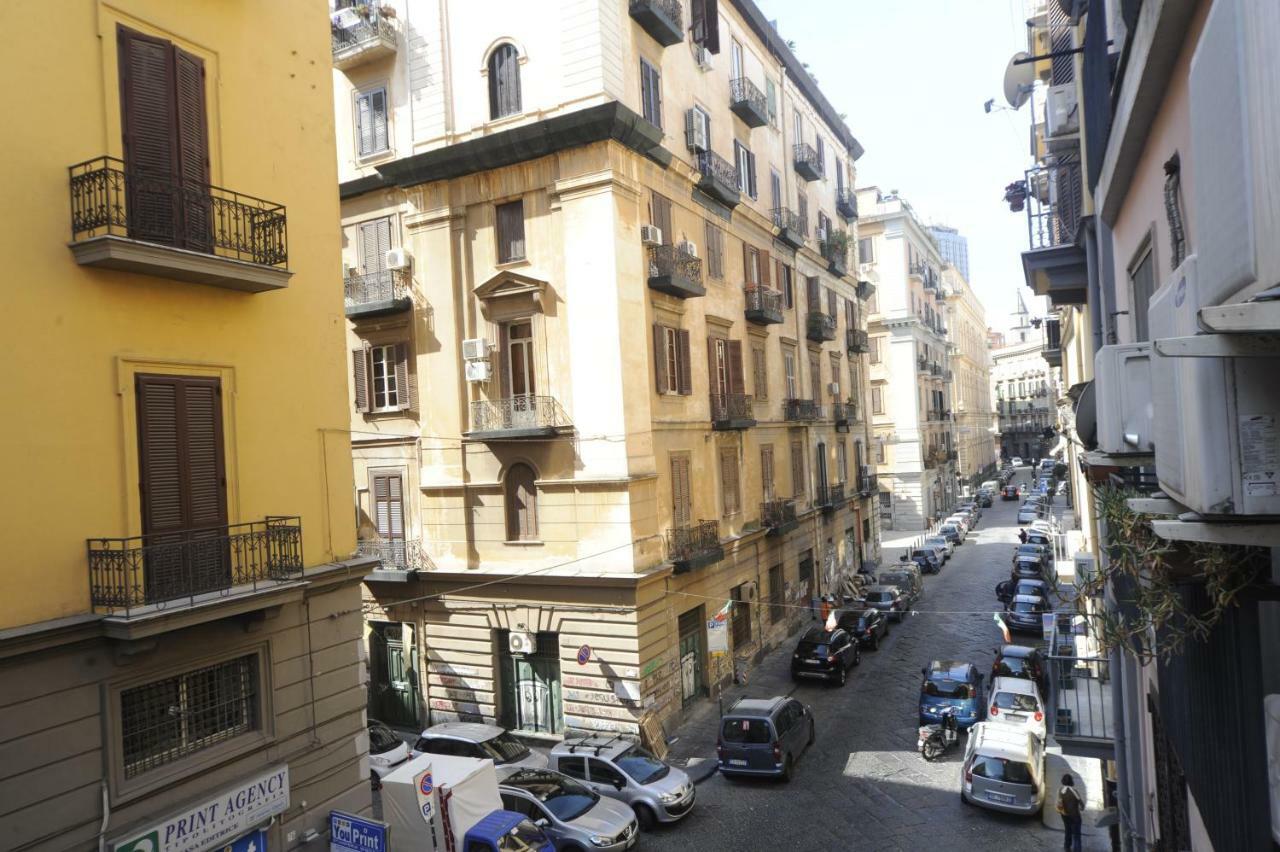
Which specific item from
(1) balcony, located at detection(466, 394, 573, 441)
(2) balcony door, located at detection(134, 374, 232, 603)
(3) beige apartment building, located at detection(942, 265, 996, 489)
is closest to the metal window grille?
(2) balcony door, located at detection(134, 374, 232, 603)

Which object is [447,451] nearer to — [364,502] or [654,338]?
[364,502]

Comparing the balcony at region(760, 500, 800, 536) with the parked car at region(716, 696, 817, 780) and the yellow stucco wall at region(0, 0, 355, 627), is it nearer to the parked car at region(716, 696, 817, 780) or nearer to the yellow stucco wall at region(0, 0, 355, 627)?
the parked car at region(716, 696, 817, 780)

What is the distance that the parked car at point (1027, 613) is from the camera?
95.5 ft

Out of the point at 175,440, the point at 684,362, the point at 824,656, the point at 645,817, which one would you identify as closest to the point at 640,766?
the point at 645,817

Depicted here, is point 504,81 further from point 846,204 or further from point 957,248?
point 957,248

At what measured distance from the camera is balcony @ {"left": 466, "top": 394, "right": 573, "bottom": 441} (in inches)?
834

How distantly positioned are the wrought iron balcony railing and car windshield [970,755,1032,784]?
1573 centimetres

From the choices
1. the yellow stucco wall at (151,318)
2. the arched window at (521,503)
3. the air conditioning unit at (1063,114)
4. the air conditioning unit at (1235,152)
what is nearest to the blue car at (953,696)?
the arched window at (521,503)

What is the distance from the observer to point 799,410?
32.6m

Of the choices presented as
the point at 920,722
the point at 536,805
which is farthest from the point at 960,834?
the point at 536,805

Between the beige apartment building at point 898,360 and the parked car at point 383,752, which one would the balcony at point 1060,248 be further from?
the beige apartment building at point 898,360

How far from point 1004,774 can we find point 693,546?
9.73m

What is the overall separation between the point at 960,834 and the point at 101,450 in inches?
616

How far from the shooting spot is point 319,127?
13391mm
